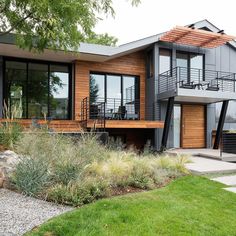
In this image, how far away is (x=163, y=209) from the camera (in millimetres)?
4496

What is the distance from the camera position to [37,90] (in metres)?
12.8

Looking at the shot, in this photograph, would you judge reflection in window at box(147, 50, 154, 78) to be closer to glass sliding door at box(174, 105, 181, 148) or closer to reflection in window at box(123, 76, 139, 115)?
reflection in window at box(123, 76, 139, 115)

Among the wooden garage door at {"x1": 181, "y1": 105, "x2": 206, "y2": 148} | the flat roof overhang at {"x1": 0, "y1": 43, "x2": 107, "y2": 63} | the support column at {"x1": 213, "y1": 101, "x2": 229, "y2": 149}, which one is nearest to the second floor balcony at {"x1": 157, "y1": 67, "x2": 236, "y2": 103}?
the support column at {"x1": 213, "y1": 101, "x2": 229, "y2": 149}

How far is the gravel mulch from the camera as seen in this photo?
350 cm

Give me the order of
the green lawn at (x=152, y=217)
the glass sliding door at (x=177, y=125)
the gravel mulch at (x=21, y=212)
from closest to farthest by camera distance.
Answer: the gravel mulch at (x=21, y=212) → the green lawn at (x=152, y=217) → the glass sliding door at (x=177, y=125)

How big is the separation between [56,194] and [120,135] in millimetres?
9853

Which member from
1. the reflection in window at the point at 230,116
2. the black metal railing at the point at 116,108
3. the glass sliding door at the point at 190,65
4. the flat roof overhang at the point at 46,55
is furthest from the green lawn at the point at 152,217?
the reflection in window at the point at 230,116

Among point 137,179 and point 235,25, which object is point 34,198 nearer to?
point 137,179

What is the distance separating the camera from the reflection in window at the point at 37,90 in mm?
12703

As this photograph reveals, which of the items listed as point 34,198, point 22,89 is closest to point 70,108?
point 22,89

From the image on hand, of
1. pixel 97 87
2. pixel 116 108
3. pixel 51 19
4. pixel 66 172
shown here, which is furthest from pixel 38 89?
pixel 66 172

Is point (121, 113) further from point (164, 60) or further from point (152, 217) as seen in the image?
point (152, 217)

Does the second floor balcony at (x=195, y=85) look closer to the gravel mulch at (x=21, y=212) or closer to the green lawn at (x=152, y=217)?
the green lawn at (x=152, y=217)

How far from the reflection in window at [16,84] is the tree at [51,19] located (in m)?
6.66
